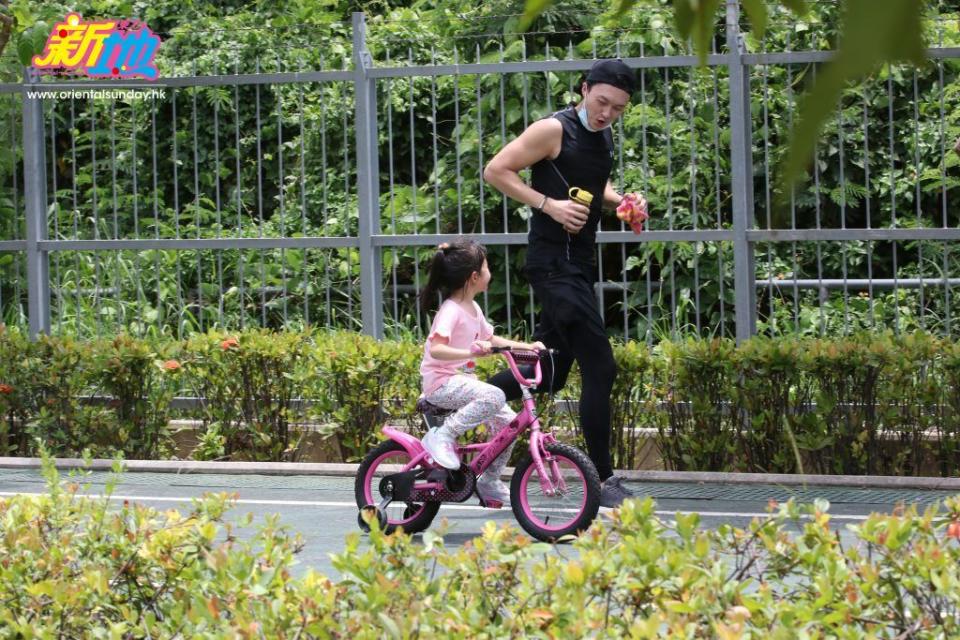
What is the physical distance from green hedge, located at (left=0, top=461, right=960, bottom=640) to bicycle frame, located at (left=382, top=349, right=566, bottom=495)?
246cm

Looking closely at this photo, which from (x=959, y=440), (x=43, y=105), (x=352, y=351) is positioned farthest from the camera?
(x=43, y=105)

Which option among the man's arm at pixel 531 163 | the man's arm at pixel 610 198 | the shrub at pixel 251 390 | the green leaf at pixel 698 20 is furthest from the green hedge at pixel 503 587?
the shrub at pixel 251 390

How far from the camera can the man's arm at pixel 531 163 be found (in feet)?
22.0

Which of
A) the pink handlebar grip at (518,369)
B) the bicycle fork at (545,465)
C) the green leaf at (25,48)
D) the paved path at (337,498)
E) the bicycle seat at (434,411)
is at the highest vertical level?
the green leaf at (25,48)

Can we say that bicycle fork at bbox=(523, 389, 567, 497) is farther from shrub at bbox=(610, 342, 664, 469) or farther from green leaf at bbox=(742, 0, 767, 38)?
green leaf at bbox=(742, 0, 767, 38)

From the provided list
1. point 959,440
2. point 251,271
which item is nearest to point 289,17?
point 251,271

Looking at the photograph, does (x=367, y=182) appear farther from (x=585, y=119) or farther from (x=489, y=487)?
(x=489, y=487)

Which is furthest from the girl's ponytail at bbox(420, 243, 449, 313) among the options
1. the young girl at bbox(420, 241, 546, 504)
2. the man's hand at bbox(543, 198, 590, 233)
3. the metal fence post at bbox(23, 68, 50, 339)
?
the metal fence post at bbox(23, 68, 50, 339)

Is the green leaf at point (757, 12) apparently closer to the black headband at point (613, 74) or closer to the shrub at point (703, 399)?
the black headband at point (613, 74)

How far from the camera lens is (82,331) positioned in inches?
413

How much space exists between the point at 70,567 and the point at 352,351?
4836mm

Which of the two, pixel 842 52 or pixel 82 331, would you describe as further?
pixel 82 331

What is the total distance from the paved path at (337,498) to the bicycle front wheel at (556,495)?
1.00 feet

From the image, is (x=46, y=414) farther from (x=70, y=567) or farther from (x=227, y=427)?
(x=70, y=567)
